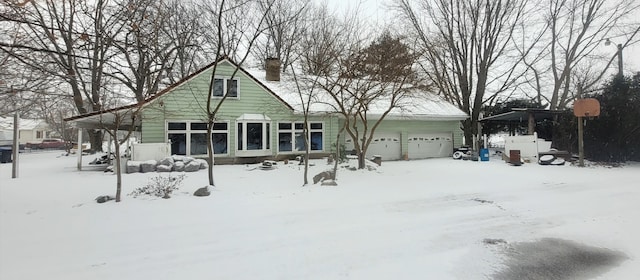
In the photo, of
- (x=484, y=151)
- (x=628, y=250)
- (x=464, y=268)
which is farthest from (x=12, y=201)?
(x=484, y=151)

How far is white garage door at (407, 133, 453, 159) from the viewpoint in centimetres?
1923

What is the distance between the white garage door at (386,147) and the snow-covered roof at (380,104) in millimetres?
1294

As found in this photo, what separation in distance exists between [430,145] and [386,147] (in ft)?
10.7

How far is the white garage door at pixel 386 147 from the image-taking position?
18.1 metres

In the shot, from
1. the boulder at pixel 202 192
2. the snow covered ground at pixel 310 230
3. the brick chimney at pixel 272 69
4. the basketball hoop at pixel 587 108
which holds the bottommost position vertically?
the snow covered ground at pixel 310 230

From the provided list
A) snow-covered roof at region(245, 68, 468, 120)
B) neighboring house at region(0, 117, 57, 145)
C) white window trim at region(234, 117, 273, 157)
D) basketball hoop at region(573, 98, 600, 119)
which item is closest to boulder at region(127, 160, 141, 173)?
white window trim at region(234, 117, 273, 157)

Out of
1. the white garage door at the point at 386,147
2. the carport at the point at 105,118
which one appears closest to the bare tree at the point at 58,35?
the carport at the point at 105,118

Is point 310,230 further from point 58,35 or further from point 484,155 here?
point 484,155

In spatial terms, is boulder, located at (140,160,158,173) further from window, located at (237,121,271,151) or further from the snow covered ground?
window, located at (237,121,271,151)

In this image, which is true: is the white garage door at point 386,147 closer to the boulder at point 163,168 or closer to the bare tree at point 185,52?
the boulder at point 163,168

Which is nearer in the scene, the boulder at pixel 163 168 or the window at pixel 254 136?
the boulder at pixel 163 168

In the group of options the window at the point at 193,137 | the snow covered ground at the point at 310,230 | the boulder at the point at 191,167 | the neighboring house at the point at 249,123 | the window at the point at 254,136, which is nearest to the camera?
the snow covered ground at the point at 310,230

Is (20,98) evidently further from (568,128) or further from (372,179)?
(568,128)

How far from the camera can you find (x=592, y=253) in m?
4.24
